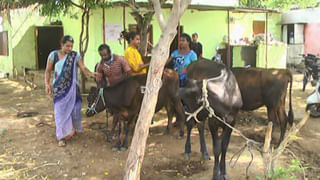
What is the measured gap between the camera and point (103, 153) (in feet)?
17.3

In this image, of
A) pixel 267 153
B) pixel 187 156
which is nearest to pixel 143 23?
pixel 187 156

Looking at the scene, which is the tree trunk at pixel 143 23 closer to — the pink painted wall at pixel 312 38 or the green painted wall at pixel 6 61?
the green painted wall at pixel 6 61

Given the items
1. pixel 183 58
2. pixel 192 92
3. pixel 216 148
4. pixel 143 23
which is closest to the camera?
pixel 192 92

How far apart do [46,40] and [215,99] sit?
1254cm

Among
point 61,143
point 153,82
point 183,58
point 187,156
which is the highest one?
point 183,58

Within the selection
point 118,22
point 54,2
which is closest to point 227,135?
point 54,2

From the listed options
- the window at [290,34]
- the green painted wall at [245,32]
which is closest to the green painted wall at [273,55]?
the green painted wall at [245,32]

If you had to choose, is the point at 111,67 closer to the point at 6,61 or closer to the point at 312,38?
the point at 6,61

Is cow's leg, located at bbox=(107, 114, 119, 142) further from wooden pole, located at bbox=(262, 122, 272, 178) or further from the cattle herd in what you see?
wooden pole, located at bbox=(262, 122, 272, 178)

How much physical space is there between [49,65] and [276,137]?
403 cm

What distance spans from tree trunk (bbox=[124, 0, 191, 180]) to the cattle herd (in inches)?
21.0

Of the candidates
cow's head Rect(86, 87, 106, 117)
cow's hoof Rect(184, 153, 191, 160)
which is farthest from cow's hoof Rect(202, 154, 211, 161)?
cow's head Rect(86, 87, 106, 117)

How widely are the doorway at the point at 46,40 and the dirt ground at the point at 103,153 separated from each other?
7511mm

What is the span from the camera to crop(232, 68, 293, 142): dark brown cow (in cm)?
568
